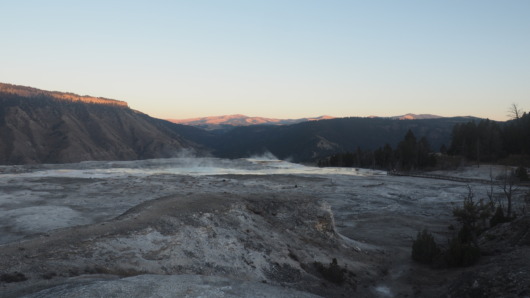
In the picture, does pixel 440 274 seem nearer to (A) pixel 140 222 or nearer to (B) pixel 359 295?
(B) pixel 359 295

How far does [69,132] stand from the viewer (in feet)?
439

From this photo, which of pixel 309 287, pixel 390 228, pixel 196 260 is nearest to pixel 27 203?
pixel 196 260

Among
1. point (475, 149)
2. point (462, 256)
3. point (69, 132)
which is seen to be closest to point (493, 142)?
point (475, 149)

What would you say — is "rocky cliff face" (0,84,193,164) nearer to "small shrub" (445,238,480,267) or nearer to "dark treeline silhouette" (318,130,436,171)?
"dark treeline silhouette" (318,130,436,171)

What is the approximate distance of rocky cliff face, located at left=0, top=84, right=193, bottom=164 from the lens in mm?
119312

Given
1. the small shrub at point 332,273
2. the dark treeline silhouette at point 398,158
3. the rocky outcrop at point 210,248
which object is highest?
the dark treeline silhouette at point 398,158

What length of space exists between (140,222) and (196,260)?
2858 millimetres

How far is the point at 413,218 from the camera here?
33688 millimetres

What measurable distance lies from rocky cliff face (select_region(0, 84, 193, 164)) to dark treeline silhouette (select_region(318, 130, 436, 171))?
83.3 meters

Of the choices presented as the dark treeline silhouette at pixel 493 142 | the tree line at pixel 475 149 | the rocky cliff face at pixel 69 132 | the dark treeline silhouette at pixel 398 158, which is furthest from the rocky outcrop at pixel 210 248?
the rocky cliff face at pixel 69 132

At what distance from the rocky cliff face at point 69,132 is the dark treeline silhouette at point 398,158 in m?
83.3

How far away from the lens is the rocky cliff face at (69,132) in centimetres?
11931

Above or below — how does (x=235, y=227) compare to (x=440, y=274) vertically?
above

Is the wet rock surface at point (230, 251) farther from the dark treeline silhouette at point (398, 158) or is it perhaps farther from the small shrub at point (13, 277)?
the dark treeline silhouette at point (398, 158)
